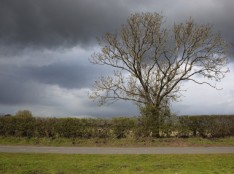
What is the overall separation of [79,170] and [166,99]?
1837 cm

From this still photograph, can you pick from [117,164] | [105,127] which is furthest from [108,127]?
[117,164]

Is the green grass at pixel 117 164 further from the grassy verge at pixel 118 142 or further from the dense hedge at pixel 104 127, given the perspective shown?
the dense hedge at pixel 104 127

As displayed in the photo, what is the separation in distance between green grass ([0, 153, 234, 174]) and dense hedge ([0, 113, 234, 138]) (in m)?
10.1

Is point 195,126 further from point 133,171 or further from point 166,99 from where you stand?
point 133,171

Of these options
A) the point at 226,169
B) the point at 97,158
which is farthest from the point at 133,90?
the point at 226,169

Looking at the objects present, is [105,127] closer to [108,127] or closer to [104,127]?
[104,127]

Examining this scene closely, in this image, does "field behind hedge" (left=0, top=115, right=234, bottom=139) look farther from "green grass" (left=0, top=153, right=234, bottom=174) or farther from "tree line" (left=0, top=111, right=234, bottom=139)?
"green grass" (left=0, top=153, right=234, bottom=174)

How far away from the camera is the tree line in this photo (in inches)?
1151

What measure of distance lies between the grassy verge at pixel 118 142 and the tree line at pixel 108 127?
118 cm

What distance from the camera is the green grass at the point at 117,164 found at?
47.4 feet

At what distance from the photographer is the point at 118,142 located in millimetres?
26938

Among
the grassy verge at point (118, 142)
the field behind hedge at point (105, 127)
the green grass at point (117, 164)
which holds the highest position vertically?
the field behind hedge at point (105, 127)

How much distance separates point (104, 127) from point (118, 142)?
2.81 m

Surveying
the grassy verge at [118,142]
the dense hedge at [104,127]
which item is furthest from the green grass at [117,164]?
the dense hedge at [104,127]
